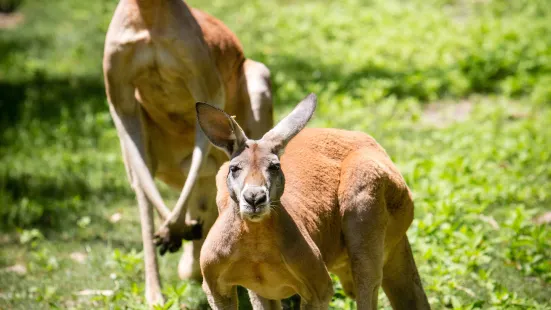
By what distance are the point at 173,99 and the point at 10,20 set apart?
9.41 m

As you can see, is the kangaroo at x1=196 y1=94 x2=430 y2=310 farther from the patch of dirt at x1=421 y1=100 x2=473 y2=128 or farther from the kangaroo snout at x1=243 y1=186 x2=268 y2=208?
the patch of dirt at x1=421 y1=100 x2=473 y2=128

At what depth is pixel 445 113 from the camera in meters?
9.07

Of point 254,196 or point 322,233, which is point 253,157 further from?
point 322,233

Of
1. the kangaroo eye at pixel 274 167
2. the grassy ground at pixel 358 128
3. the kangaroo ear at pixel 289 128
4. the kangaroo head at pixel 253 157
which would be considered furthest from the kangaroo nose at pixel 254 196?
the grassy ground at pixel 358 128

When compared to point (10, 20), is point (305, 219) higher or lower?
higher

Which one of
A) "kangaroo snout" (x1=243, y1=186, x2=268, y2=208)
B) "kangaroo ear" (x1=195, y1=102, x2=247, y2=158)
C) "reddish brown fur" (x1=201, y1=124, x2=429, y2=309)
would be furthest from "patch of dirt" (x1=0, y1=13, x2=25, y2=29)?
"kangaroo snout" (x1=243, y1=186, x2=268, y2=208)

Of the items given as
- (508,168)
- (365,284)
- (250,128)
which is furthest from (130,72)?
(508,168)

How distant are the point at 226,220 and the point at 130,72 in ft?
5.67

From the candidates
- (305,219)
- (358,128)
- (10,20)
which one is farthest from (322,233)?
(10,20)

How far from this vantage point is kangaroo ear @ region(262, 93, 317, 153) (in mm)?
3713

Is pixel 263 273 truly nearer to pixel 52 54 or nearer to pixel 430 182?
pixel 430 182

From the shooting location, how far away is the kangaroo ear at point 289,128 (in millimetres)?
3713

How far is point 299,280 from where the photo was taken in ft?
12.3

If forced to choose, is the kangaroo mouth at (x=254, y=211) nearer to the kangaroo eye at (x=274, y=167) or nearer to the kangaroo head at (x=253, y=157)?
the kangaroo head at (x=253, y=157)
